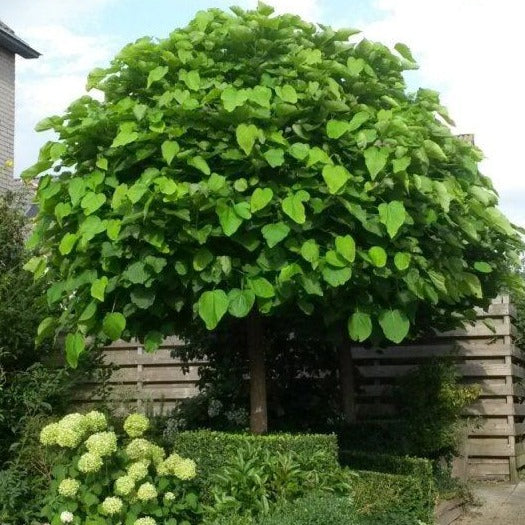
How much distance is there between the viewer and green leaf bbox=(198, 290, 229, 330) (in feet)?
19.1

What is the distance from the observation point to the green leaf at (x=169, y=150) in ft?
19.6

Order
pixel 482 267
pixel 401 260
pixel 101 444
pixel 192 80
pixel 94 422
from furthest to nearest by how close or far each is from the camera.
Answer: pixel 482 267 → pixel 94 422 → pixel 101 444 → pixel 192 80 → pixel 401 260

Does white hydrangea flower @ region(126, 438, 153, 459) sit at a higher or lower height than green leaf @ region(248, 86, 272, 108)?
lower

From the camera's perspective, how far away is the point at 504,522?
26.4ft

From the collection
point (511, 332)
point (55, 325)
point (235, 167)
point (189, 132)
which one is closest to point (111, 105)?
point (189, 132)

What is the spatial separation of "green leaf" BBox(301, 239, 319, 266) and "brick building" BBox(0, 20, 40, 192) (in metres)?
12.4

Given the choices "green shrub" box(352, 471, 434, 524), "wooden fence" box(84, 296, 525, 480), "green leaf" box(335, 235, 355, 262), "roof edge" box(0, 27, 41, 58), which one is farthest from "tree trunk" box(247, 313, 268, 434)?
"roof edge" box(0, 27, 41, 58)

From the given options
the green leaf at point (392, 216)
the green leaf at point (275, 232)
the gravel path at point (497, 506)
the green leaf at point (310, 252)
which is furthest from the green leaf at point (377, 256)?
the gravel path at point (497, 506)

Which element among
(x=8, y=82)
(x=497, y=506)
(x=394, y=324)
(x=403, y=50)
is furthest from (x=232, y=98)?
(x=8, y=82)

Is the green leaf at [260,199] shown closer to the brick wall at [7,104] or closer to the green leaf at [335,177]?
the green leaf at [335,177]

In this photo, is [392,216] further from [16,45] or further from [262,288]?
[16,45]

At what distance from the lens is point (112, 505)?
617cm

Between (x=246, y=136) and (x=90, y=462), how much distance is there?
8.21ft

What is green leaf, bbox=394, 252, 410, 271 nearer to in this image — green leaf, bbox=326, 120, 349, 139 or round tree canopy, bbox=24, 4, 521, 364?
round tree canopy, bbox=24, 4, 521, 364
